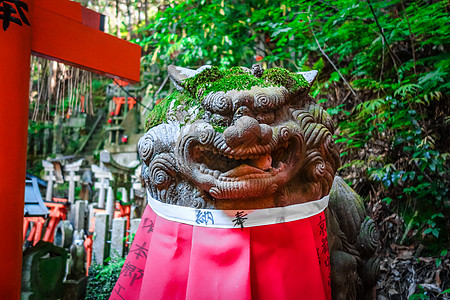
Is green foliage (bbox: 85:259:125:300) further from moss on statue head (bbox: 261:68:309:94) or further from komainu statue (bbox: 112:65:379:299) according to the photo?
moss on statue head (bbox: 261:68:309:94)

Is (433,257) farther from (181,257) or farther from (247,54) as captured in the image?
(247,54)

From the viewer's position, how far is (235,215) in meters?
1.49

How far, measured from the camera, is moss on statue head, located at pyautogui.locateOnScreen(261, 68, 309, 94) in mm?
1673

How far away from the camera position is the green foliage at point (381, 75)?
10.8ft

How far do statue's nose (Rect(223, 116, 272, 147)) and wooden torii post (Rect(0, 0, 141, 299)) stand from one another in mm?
1395

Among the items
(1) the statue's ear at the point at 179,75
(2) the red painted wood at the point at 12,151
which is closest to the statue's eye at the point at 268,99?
(1) the statue's ear at the point at 179,75

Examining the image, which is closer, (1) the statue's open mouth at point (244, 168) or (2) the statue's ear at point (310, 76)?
(1) the statue's open mouth at point (244, 168)

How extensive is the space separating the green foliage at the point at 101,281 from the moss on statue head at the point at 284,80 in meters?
3.15

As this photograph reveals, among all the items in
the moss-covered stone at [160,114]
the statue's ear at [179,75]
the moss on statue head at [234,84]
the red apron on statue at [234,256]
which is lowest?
the red apron on statue at [234,256]

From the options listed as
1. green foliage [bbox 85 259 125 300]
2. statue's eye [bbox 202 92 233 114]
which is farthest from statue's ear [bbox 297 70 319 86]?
green foliage [bbox 85 259 125 300]

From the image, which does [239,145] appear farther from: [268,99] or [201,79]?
[201,79]

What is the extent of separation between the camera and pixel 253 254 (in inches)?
59.2

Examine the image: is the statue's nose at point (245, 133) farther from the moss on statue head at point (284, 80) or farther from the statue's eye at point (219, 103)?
the moss on statue head at point (284, 80)

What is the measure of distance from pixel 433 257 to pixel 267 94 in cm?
292
